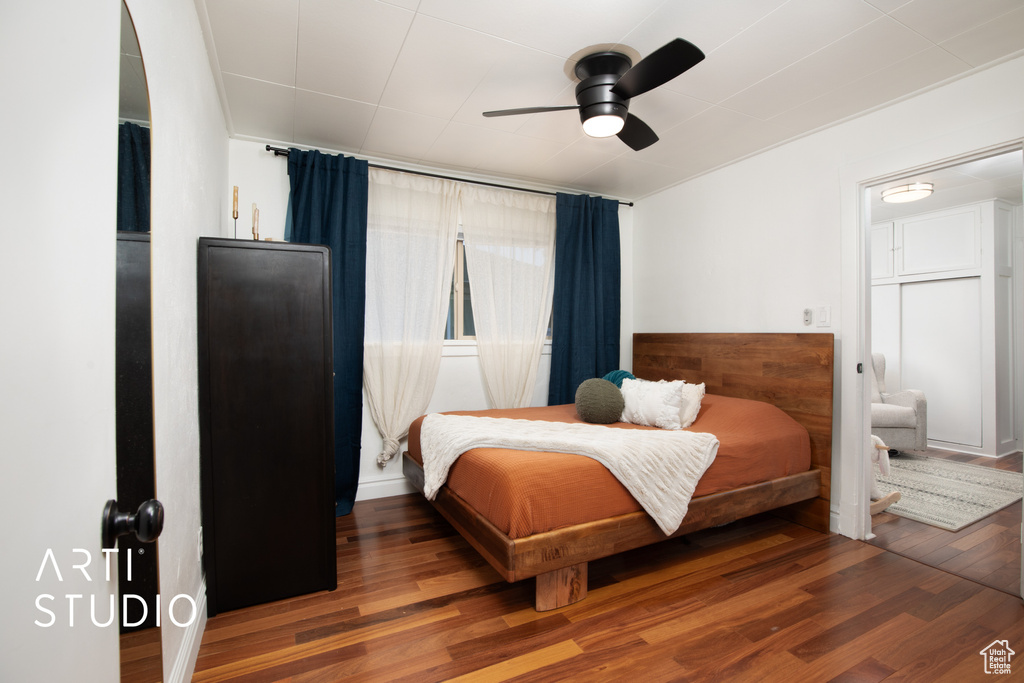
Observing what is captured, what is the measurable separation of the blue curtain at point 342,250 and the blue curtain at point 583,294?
1.62 m

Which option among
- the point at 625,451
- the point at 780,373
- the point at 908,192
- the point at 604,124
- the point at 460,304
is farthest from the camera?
the point at 908,192

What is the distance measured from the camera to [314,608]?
6.76ft

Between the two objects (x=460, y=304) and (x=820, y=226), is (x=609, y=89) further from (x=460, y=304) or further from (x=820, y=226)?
(x=460, y=304)

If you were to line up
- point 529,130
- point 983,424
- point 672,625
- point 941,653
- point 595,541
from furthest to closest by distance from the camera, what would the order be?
point 983,424 → point 529,130 → point 595,541 → point 672,625 → point 941,653

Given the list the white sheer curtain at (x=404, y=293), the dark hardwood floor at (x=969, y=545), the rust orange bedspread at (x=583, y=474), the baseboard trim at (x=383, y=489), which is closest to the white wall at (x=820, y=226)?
the dark hardwood floor at (x=969, y=545)

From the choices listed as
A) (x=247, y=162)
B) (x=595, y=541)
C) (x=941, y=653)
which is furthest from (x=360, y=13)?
(x=941, y=653)

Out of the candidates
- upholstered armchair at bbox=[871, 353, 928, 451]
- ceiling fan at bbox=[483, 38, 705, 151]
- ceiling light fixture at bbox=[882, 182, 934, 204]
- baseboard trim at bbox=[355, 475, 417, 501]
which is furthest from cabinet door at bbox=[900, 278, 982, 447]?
baseboard trim at bbox=[355, 475, 417, 501]

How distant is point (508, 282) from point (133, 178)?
10.0ft

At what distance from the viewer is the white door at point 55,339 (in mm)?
473

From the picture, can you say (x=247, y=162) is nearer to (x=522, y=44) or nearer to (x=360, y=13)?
(x=360, y=13)

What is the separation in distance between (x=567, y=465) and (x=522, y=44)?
1893 mm

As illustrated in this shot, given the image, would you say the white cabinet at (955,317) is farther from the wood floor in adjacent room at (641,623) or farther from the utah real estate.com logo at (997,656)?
the utah real estate.com logo at (997,656)

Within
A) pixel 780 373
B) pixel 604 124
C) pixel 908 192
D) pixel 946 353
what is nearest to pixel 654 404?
pixel 780 373

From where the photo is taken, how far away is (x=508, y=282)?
3906 mm
